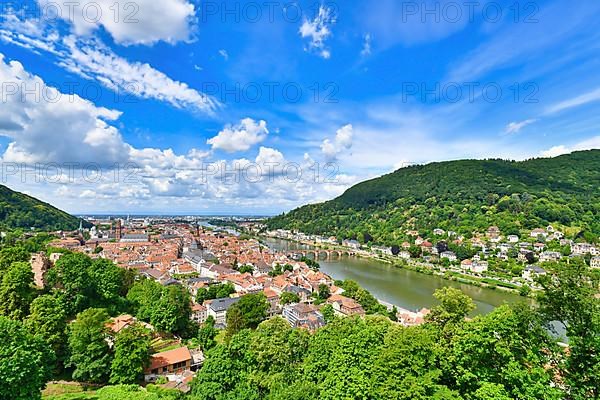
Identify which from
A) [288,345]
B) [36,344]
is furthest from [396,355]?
[36,344]

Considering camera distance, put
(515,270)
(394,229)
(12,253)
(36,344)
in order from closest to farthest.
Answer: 1. (36,344)
2. (12,253)
3. (515,270)
4. (394,229)

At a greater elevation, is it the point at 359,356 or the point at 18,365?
the point at 18,365

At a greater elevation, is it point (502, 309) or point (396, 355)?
point (502, 309)

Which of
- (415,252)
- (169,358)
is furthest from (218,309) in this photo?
(415,252)

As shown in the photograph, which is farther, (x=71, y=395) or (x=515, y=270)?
(x=515, y=270)

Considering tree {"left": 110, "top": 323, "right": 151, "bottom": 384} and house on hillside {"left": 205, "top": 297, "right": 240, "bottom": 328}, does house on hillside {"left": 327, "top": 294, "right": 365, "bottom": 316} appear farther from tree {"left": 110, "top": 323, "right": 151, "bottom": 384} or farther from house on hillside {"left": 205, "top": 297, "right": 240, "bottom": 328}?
tree {"left": 110, "top": 323, "right": 151, "bottom": 384}

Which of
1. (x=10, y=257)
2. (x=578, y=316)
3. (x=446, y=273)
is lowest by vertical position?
(x=446, y=273)

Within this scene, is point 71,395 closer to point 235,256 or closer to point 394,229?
point 235,256

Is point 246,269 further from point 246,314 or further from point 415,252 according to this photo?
point 415,252
